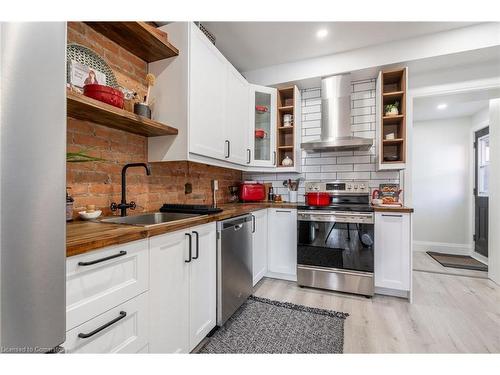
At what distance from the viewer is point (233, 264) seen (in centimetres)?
188

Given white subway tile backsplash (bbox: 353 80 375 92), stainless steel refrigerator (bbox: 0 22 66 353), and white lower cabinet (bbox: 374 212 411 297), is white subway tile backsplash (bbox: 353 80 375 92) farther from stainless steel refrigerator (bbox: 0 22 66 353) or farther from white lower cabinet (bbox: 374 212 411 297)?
stainless steel refrigerator (bbox: 0 22 66 353)

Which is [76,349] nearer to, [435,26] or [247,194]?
[247,194]

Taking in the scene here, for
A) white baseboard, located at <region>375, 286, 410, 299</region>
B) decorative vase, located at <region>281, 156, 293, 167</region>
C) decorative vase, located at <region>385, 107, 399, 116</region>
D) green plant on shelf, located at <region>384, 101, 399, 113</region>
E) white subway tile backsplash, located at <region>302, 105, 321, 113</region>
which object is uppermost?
white subway tile backsplash, located at <region>302, 105, 321, 113</region>

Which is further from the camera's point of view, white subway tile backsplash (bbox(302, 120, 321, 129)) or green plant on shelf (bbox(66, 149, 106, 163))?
white subway tile backsplash (bbox(302, 120, 321, 129))

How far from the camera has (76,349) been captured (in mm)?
810

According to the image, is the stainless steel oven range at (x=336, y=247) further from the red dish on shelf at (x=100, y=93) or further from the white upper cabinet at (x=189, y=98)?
the red dish on shelf at (x=100, y=93)

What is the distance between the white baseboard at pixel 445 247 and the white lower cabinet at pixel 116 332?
4.68m

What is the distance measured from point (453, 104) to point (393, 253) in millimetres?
2639

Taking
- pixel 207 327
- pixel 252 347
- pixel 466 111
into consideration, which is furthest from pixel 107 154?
pixel 466 111

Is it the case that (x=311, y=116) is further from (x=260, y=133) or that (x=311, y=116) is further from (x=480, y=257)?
(x=480, y=257)

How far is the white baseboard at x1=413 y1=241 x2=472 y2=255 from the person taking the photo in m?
3.93

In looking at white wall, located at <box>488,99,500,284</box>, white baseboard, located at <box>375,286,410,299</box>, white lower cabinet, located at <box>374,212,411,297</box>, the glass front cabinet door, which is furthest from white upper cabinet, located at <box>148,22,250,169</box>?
white wall, located at <box>488,99,500,284</box>

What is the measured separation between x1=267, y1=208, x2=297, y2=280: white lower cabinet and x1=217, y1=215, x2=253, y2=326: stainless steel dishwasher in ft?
1.94

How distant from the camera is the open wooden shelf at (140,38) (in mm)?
1479
